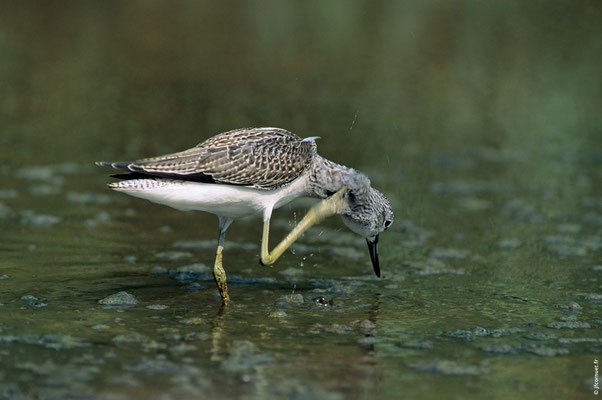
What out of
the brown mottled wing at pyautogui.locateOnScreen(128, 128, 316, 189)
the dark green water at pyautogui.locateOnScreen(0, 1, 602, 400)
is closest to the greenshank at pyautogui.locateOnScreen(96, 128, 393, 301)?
the brown mottled wing at pyautogui.locateOnScreen(128, 128, 316, 189)

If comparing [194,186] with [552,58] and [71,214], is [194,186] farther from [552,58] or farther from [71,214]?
[552,58]

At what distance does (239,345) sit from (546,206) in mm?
6446

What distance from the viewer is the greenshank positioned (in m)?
7.81

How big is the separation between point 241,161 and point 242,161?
0.04 ft

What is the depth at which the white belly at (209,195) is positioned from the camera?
25.5 feet

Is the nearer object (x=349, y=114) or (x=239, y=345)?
(x=239, y=345)

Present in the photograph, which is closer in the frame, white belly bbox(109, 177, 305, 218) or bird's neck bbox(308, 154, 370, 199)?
white belly bbox(109, 177, 305, 218)

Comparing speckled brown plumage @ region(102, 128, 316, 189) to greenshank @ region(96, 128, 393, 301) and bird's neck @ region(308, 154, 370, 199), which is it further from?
bird's neck @ region(308, 154, 370, 199)

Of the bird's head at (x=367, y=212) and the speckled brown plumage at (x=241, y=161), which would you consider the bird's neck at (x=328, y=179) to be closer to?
the bird's head at (x=367, y=212)

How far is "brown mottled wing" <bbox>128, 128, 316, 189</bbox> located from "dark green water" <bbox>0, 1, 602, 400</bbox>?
1.12 meters

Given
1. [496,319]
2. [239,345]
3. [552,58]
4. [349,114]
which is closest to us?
[239,345]

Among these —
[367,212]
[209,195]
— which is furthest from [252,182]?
[367,212]

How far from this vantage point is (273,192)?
27.2 feet

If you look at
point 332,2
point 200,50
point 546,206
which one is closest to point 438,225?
point 546,206
